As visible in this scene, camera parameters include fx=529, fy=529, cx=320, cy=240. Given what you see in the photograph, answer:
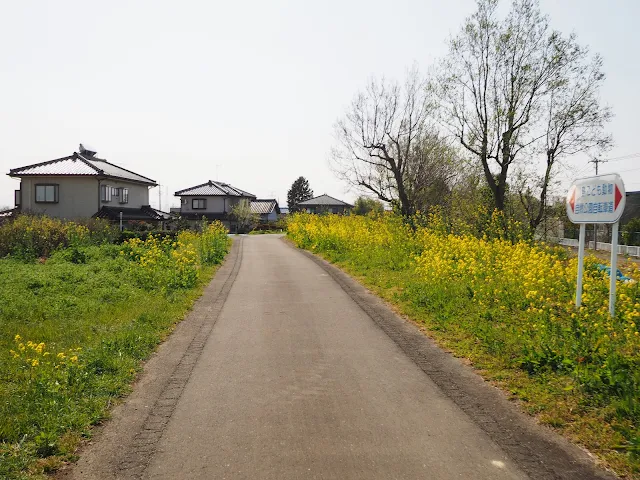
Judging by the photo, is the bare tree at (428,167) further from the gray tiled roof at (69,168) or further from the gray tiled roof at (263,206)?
the gray tiled roof at (263,206)

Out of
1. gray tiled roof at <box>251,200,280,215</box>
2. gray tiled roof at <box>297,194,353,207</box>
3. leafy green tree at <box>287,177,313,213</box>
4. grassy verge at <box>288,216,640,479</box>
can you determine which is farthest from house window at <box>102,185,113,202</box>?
leafy green tree at <box>287,177,313,213</box>

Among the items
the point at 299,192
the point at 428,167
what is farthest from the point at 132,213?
the point at 299,192

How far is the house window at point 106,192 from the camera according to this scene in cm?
3706

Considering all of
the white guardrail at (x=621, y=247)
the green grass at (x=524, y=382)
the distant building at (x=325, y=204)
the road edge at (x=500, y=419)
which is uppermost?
the distant building at (x=325, y=204)

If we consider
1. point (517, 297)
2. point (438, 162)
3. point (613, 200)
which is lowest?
point (517, 297)

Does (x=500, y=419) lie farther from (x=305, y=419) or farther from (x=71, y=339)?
(x=71, y=339)

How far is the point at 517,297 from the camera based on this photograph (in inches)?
345

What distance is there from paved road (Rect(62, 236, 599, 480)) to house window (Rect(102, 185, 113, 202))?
104 ft

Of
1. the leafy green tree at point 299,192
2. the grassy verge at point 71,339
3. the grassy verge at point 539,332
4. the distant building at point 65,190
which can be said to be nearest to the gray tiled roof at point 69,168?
the distant building at point 65,190

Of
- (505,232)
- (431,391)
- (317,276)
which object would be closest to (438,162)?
(505,232)

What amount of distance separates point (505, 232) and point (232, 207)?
4987cm

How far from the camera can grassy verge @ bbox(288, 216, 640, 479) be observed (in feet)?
15.1

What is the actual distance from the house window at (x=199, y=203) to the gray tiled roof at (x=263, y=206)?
53.6 ft

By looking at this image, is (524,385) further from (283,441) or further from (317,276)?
(317,276)
